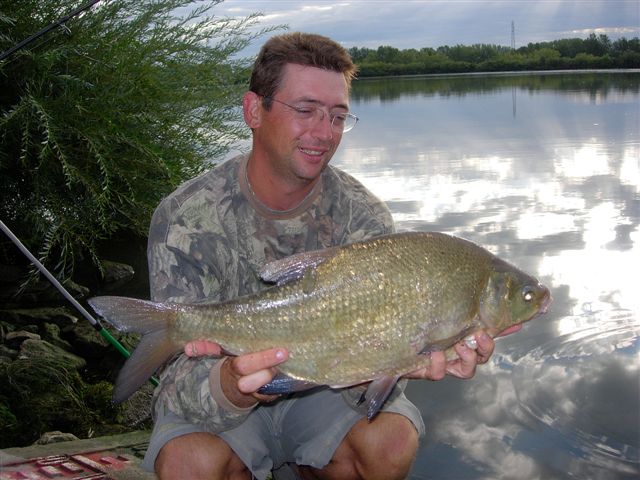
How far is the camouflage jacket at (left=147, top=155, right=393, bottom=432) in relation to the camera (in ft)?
8.59

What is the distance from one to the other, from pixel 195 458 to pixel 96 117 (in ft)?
11.6

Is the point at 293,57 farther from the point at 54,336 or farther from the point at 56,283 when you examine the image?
the point at 54,336

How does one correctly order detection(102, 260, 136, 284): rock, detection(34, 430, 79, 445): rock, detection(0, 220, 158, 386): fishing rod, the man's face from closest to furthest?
the man's face < detection(0, 220, 158, 386): fishing rod < detection(34, 430, 79, 445): rock < detection(102, 260, 136, 284): rock

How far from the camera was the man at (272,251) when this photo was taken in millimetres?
2602

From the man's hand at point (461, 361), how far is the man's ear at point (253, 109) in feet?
3.94

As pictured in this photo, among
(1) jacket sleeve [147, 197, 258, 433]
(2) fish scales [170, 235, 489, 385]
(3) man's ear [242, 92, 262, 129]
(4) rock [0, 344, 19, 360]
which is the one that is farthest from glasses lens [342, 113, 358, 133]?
(4) rock [0, 344, 19, 360]

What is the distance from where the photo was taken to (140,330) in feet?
7.30

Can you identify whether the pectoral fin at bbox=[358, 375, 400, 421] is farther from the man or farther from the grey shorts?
the grey shorts

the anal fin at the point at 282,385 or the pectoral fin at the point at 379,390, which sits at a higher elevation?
the anal fin at the point at 282,385

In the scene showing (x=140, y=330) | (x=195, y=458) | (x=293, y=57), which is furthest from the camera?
(x=293, y=57)

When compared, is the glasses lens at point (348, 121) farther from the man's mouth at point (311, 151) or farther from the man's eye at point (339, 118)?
the man's mouth at point (311, 151)

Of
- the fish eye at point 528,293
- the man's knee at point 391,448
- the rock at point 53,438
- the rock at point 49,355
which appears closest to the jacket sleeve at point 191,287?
the man's knee at point 391,448

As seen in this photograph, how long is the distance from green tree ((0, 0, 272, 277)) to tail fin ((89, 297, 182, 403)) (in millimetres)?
2867

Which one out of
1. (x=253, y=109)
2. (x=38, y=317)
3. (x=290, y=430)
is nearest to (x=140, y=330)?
(x=290, y=430)
